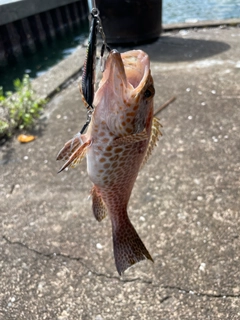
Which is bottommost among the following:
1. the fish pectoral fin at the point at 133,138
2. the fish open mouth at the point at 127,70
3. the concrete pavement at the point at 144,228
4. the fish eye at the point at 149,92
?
the concrete pavement at the point at 144,228

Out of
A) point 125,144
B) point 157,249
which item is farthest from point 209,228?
point 125,144

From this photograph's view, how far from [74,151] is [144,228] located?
2254mm

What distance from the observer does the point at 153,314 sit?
2.90 metres

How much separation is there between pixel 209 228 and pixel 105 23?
20.0 feet

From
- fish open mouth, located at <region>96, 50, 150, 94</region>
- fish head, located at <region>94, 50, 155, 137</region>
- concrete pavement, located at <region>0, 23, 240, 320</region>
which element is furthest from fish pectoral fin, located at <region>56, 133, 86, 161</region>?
concrete pavement, located at <region>0, 23, 240, 320</region>

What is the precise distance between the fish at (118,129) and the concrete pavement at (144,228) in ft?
4.49

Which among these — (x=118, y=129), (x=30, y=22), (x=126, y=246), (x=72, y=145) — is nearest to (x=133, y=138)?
(x=118, y=129)

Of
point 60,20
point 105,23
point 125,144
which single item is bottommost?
point 60,20

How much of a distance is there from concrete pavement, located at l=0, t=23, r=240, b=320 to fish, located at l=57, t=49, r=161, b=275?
1368mm

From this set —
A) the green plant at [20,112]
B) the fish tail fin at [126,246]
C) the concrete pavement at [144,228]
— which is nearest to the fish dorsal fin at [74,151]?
the fish tail fin at [126,246]

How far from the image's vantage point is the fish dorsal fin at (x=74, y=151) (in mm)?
1519

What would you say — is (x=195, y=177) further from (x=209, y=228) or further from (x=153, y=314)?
(x=153, y=314)

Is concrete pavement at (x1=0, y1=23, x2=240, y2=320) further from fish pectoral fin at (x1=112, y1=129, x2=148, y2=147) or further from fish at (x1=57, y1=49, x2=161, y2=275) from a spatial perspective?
fish pectoral fin at (x1=112, y1=129, x2=148, y2=147)

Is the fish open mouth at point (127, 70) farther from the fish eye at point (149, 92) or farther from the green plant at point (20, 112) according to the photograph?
the green plant at point (20, 112)
